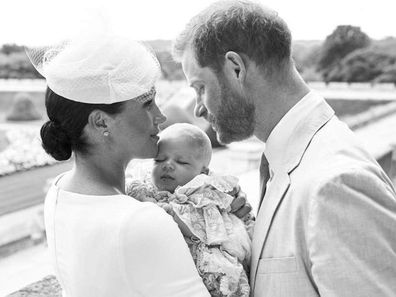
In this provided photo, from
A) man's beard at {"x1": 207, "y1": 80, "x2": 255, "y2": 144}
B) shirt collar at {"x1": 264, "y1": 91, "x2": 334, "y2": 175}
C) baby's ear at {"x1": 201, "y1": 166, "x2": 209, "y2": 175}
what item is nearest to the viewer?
shirt collar at {"x1": 264, "y1": 91, "x2": 334, "y2": 175}

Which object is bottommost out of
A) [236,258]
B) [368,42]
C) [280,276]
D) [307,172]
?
[368,42]

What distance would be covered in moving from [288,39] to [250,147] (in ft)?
20.7

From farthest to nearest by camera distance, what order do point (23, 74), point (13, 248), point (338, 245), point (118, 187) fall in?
1. point (23, 74)
2. point (13, 248)
3. point (118, 187)
4. point (338, 245)

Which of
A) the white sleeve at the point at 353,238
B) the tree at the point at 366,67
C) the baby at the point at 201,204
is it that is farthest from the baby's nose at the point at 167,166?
the tree at the point at 366,67

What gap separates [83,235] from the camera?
3.94ft

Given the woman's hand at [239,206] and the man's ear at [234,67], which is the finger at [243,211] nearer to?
the woman's hand at [239,206]

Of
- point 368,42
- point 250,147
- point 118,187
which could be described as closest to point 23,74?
point 368,42

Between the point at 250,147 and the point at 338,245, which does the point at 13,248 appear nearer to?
the point at 250,147

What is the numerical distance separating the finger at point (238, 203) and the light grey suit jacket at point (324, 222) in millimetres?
281

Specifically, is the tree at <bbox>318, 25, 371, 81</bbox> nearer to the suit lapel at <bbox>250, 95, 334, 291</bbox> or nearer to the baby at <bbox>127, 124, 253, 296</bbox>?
the baby at <bbox>127, 124, 253, 296</bbox>

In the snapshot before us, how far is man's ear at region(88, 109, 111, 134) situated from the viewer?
1301 millimetres

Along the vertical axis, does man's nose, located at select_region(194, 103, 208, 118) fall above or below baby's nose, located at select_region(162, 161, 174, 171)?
above

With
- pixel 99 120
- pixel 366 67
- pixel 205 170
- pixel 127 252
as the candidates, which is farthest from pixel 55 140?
pixel 366 67

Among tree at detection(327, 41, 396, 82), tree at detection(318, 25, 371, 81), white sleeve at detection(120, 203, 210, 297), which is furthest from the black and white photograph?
tree at detection(318, 25, 371, 81)
